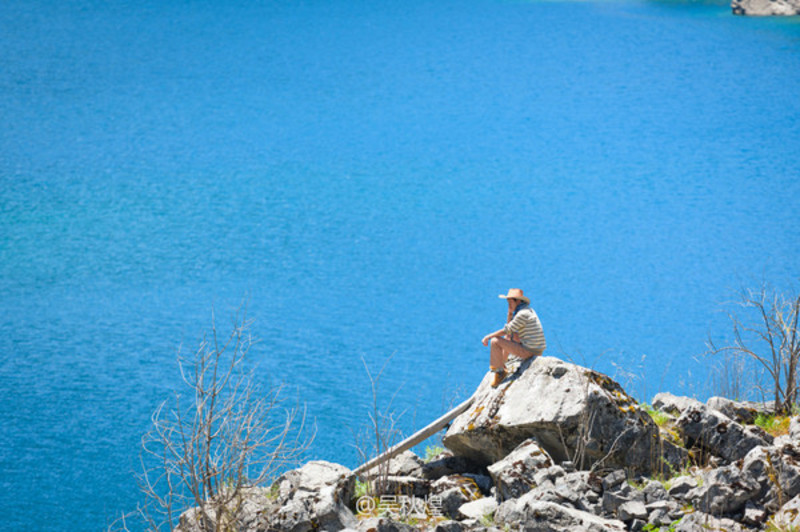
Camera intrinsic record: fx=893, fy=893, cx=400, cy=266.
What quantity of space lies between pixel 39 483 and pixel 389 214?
8667mm

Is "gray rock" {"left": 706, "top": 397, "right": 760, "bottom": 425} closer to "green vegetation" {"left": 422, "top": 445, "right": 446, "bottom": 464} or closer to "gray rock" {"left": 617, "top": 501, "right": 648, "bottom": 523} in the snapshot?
"gray rock" {"left": 617, "top": 501, "right": 648, "bottom": 523}

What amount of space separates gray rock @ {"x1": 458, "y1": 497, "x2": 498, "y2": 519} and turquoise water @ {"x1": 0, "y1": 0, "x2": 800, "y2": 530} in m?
4.44

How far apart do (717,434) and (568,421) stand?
1116mm

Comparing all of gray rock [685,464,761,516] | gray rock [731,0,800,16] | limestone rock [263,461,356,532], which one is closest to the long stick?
limestone rock [263,461,356,532]

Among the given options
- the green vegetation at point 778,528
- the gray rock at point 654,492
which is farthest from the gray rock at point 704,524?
the gray rock at point 654,492

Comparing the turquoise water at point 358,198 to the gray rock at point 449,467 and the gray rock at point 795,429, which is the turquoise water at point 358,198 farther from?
the gray rock at point 795,429

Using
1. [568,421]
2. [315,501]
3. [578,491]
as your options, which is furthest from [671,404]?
[315,501]

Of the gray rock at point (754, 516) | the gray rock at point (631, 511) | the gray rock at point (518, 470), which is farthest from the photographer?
the gray rock at point (518, 470)

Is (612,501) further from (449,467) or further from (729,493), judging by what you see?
(449,467)

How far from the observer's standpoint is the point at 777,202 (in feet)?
53.7

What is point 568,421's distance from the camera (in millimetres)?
6098

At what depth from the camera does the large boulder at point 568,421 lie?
240 inches

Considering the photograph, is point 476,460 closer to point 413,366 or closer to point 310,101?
point 413,366

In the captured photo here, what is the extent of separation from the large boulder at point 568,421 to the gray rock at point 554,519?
0.82 m
